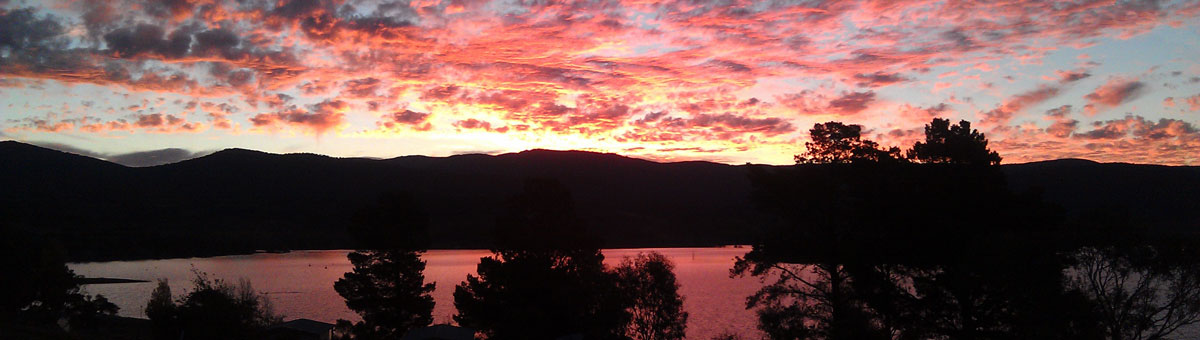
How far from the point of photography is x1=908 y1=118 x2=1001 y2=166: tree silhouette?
27688 millimetres

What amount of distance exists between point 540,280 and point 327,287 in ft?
235

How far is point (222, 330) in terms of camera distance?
91.8 ft

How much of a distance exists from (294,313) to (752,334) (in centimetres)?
4353

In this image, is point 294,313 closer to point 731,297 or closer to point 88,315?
point 88,315

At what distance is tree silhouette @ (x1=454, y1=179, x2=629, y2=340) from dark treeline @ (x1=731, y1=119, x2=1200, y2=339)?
10156mm

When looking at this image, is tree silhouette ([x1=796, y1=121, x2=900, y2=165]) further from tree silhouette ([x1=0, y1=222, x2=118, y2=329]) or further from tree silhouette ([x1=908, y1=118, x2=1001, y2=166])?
tree silhouette ([x1=0, y1=222, x2=118, y2=329])

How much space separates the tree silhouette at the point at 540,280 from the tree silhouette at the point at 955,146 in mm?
16607

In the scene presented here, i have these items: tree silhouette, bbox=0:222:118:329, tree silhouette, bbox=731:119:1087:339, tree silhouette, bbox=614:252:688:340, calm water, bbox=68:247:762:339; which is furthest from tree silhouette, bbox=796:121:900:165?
tree silhouette, bbox=0:222:118:329

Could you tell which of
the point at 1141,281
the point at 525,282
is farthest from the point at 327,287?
the point at 1141,281

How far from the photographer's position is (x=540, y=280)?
3581cm

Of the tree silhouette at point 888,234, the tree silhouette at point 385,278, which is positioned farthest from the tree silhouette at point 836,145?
the tree silhouette at point 385,278

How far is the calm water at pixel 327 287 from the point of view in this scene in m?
63.5

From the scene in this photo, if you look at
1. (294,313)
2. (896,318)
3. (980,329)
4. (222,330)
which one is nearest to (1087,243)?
(980,329)

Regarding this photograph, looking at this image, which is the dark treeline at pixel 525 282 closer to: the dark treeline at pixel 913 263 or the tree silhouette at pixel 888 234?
the dark treeline at pixel 913 263
